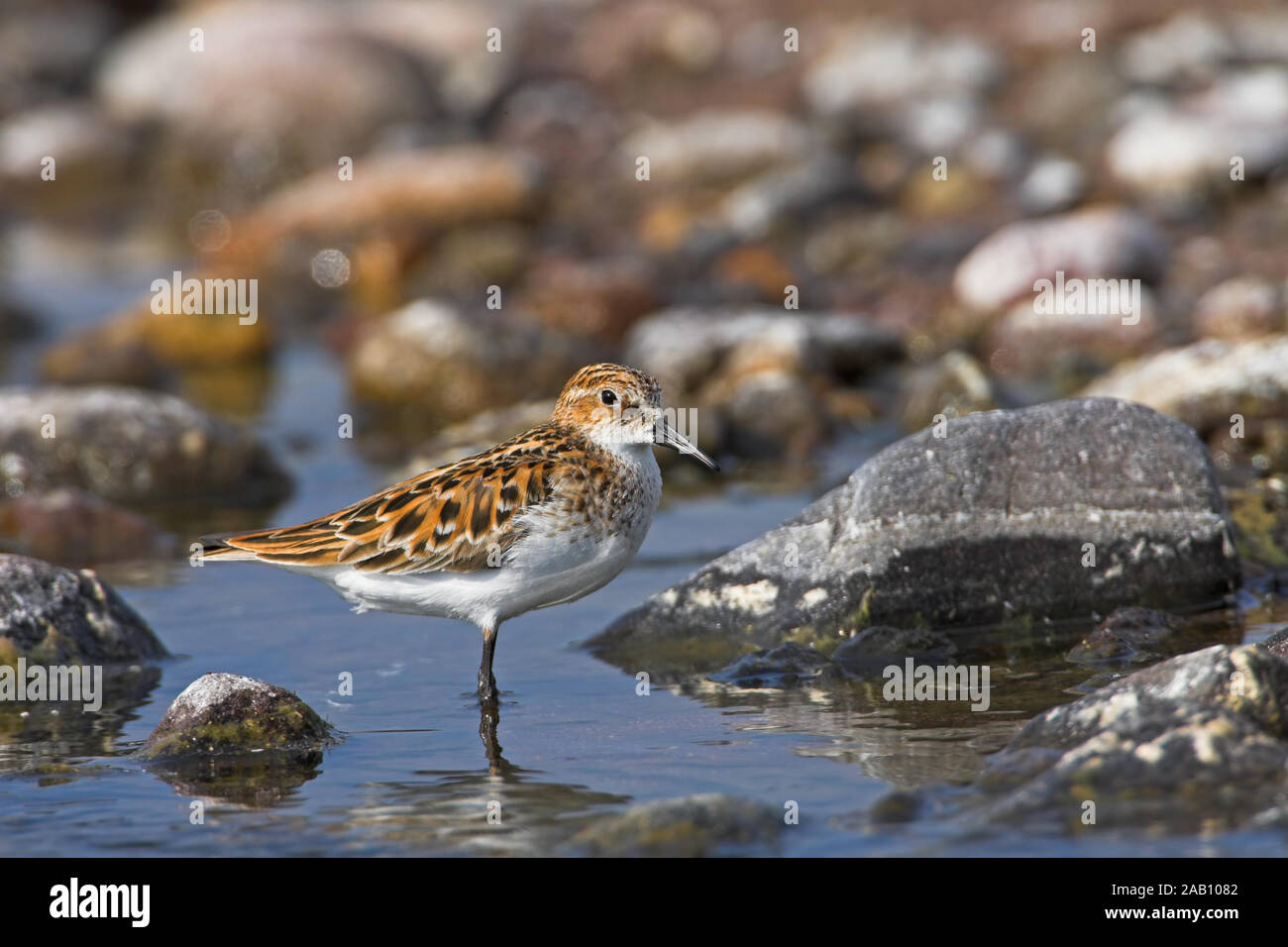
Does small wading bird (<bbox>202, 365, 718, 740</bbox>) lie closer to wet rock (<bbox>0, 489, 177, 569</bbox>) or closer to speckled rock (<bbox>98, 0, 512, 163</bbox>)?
wet rock (<bbox>0, 489, 177, 569</bbox>)

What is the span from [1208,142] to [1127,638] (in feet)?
45.9

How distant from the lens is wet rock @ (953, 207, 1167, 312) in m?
20.0

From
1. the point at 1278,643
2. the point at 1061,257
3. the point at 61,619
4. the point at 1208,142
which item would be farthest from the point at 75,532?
the point at 1208,142

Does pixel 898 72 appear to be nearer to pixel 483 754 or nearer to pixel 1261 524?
pixel 1261 524

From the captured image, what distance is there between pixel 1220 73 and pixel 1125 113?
1.81 meters

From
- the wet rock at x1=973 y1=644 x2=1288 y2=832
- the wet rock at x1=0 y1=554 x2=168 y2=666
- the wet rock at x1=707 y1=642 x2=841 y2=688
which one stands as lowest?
the wet rock at x1=973 y1=644 x2=1288 y2=832

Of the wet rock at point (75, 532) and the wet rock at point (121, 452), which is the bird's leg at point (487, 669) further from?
the wet rock at point (121, 452)

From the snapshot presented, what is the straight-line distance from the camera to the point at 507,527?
30.7 feet

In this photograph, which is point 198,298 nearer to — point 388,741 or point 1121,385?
point 1121,385

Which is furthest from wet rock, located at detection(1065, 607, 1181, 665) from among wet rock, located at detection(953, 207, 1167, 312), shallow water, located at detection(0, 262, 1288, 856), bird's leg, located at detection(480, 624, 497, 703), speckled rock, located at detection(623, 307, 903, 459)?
wet rock, located at detection(953, 207, 1167, 312)

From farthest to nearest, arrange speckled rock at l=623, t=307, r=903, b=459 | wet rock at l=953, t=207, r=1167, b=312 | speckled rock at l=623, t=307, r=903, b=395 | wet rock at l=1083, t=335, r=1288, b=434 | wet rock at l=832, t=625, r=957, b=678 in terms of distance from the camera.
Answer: wet rock at l=953, t=207, r=1167, b=312
speckled rock at l=623, t=307, r=903, b=395
speckled rock at l=623, t=307, r=903, b=459
wet rock at l=1083, t=335, r=1288, b=434
wet rock at l=832, t=625, r=957, b=678

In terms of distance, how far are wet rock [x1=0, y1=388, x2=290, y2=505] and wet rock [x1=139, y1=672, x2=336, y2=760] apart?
6870 mm

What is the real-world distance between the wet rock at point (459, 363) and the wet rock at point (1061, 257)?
469cm
